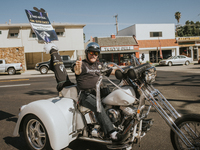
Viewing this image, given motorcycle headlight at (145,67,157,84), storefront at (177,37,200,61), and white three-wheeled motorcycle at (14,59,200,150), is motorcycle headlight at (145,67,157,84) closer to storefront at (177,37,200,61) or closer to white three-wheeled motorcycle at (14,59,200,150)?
white three-wheeled motorcycle at (14,59,200,150)

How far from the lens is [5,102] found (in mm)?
7395

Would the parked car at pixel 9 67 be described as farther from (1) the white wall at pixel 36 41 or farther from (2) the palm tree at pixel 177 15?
(2) the palm tree at pixel 177 15

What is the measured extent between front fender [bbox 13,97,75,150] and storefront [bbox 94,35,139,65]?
33969mm

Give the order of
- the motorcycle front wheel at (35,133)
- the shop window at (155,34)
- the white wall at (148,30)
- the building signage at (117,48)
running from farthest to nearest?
the shop window at (155,34), the white wall at (148,30), the building signage at (117,48), the motorcycle front wheel at (35,133)

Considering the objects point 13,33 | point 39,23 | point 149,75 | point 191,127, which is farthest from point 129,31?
point 191,127

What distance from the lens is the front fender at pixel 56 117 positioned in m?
2.99

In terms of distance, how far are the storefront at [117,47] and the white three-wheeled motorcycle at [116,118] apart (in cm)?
3397

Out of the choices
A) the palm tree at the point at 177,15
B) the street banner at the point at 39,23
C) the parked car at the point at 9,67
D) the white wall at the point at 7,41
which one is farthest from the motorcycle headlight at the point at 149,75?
the palm tree at the point at 177,15

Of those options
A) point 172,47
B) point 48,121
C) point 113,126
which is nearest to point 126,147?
point 113,126

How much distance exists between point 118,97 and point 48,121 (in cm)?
117

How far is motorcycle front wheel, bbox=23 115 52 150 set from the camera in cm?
314

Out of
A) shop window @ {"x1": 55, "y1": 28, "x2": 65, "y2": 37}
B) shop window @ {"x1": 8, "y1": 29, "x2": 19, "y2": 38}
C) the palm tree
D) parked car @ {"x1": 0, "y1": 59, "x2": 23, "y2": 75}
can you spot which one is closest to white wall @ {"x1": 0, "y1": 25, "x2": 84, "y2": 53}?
shop window @ {"x1": 8, "y1": 29, "x2": 19, "y2": 38}

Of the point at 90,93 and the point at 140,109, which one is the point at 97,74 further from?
the point at 140,109

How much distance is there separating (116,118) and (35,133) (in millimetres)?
1454
